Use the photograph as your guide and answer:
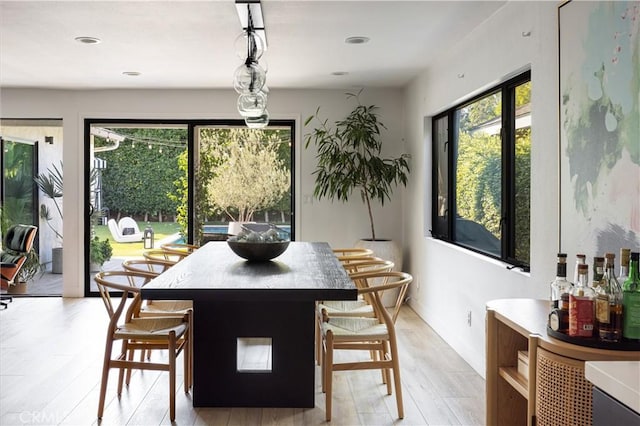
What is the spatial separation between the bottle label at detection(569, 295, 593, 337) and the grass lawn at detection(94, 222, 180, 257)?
5745mm

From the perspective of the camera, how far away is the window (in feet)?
12.5

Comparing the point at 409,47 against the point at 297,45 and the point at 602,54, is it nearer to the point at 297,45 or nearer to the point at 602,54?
the point at 297,45

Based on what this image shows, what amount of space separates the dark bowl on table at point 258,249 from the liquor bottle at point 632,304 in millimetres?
2168

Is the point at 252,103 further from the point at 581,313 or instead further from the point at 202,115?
the point at 202,115

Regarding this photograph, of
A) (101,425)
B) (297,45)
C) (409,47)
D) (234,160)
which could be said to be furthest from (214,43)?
(101,425)

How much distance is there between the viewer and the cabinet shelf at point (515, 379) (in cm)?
238

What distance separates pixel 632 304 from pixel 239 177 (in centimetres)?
554

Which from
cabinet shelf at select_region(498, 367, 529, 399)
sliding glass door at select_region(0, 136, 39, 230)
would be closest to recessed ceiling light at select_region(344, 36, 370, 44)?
cabinet shelf at select_region(498, 367, 529, 399)

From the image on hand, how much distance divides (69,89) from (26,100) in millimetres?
525

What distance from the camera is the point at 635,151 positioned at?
7.62 ft

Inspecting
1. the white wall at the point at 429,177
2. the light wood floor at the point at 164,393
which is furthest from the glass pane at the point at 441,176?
the light wood floor at the point at 164,393

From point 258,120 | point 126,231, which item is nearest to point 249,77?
point 258,120

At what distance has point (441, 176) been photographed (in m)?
5.70

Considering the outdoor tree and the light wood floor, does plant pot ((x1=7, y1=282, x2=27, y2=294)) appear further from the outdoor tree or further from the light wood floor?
the outdoor tree
